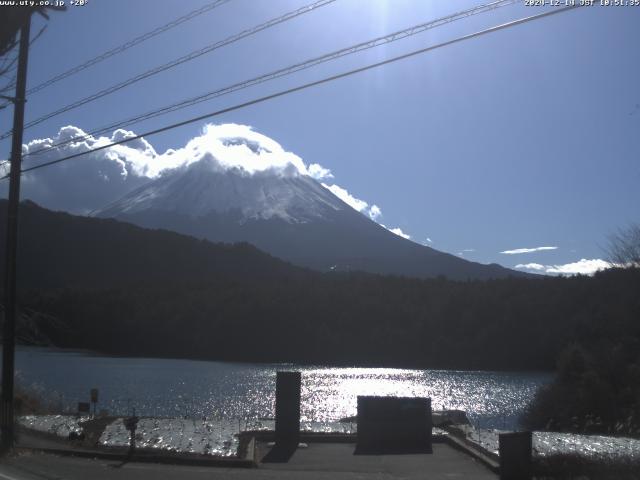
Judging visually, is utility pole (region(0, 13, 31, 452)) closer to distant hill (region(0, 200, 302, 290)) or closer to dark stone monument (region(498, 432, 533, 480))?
dark stone monument (region(498, 432, 533, 480))

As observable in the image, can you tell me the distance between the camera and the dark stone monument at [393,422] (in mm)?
17000

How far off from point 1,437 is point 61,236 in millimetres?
102317

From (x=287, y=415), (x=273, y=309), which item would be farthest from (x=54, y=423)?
(x=273, y=309)

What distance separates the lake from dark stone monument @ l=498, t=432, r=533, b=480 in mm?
18203

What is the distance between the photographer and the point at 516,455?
1191cm

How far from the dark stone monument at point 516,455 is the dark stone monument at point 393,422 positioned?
4940 millimetres

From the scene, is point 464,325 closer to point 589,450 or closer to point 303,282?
point 303,282

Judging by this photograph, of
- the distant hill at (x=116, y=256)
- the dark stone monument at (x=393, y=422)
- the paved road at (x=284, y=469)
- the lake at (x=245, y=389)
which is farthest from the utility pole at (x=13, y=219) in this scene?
the distant hill at (x=116, y=256)

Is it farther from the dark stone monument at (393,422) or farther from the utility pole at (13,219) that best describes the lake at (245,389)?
the dark stone monument at (393,422)

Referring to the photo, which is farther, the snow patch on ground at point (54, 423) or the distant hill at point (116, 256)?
the distant hill at point (116, 256)

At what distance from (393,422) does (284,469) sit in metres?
3.94

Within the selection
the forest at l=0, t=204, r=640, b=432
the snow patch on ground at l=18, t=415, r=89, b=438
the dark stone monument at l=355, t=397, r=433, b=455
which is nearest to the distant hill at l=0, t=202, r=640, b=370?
the forest at l=0, t=204, r=640, b=432

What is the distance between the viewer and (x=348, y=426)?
20250 millimetres

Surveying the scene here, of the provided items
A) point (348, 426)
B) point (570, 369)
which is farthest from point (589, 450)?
point (570, 369)
